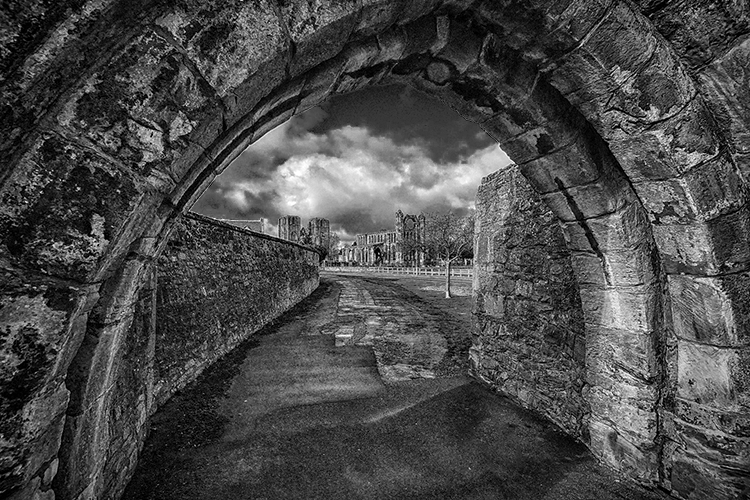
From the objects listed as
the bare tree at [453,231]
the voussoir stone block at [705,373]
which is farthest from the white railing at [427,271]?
the voussoir stone block at [705,373]

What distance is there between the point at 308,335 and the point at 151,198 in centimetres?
752

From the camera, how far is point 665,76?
2.02 metres

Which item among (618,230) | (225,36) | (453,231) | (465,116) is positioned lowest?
(618,230)

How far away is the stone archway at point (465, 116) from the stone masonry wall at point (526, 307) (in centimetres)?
49

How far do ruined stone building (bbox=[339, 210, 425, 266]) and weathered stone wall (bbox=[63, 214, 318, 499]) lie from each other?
37.5 meters

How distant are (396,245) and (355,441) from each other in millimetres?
53811

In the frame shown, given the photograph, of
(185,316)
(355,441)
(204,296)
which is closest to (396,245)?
(204,296)

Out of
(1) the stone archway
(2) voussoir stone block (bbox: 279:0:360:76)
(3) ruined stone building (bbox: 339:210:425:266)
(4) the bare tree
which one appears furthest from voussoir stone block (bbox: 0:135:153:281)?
(3) ruined stone building (bbox: 339:210:425:266)

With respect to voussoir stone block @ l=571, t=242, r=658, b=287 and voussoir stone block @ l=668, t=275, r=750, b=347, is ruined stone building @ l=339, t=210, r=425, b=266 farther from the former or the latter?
voussoir stone block @ l=668, t=275, r=750, b=347

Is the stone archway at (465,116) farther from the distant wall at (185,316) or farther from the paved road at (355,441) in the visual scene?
the paved road at (355,441)

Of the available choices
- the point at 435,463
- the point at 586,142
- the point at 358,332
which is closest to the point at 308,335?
the point at 358,332

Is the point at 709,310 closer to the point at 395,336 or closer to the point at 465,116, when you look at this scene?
the point at 465,116

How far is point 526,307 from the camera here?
165 inches

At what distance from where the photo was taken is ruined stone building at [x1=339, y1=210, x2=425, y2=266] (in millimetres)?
51844
